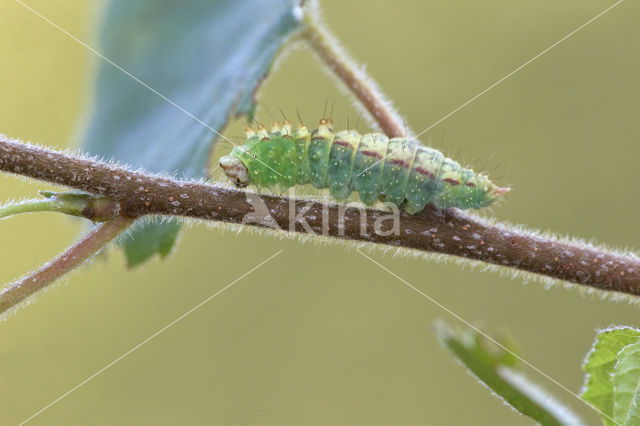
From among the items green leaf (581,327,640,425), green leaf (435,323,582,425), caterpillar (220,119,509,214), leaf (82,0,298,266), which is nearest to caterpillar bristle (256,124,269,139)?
caterpillar (220,119,509,214)

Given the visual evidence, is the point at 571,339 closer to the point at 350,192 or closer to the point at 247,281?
the point at 247,281

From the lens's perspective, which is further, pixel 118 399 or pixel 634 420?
pixel 118 399

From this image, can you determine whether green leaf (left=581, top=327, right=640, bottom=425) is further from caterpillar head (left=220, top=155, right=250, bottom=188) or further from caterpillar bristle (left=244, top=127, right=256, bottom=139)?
caterpillar bristle (left=244, top=127, right=256, bottom=139)

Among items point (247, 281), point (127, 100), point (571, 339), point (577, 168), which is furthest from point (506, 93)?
point (127, 100)

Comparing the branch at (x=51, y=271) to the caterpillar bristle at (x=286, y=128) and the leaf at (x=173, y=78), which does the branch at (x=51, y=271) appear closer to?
the leaf at (x=173, y=78)

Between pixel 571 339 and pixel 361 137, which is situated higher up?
pixel 571 339

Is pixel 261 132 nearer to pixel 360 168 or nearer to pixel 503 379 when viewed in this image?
pixel 360 168

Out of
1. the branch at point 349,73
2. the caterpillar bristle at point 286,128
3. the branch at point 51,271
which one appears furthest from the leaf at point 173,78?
the branch at point 51,271
